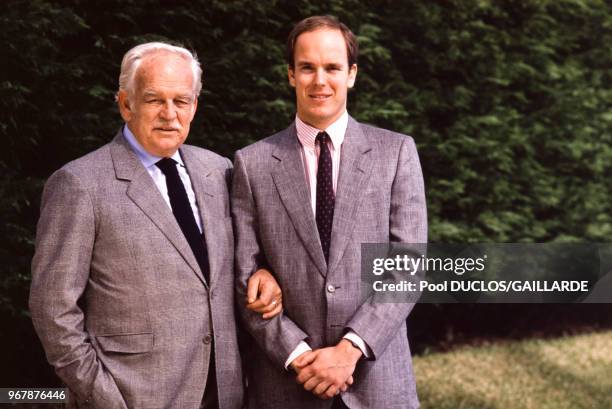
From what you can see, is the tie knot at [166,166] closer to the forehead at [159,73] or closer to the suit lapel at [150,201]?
the suit lapel at [150,201]

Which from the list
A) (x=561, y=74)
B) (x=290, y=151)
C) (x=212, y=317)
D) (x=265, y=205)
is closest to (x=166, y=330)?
(x=212, y=317)

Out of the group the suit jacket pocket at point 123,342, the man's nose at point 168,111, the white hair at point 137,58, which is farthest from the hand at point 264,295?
the white hair at point 137,58

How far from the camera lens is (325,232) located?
2811mm

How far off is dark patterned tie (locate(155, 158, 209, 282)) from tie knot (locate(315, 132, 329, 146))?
53cm

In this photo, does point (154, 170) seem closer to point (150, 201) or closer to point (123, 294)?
point (150, 201)

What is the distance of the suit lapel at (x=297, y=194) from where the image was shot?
2760mm

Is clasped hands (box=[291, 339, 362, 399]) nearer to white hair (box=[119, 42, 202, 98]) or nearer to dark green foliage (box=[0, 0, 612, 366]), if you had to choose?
white hair (box=[119, 42, 202, 98])

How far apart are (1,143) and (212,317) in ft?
9.83

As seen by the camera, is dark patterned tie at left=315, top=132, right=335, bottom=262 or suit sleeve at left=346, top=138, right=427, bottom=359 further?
dark patterned tie at left=315, top=132, right=335, bottom=262

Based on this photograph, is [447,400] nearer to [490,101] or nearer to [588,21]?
[490,101]

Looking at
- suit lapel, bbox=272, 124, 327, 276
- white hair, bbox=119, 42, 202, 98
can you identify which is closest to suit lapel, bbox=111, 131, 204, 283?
white hair, bbox=119, 42, 202, 98

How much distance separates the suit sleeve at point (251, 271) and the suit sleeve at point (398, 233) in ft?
0.72

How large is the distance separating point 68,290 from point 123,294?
0.58 ft

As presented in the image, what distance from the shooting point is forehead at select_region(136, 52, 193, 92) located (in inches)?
105
